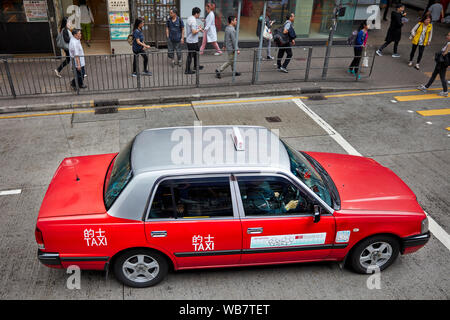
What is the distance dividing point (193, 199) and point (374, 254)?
7.68 ft

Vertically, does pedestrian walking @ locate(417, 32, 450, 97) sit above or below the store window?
below

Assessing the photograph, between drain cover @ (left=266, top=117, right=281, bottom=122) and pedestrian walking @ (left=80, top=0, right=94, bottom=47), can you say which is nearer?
drain cover @ (left=266, top=117, right=281, bottom=122)

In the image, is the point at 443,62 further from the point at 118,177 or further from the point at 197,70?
the point at 118,177

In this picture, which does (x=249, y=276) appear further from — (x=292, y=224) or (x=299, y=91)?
(x=299, y=91)

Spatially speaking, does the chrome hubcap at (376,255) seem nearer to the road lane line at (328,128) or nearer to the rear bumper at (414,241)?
the rear bumper at (414,241)

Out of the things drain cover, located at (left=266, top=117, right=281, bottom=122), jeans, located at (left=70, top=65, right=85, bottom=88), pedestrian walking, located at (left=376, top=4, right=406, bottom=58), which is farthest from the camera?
pedestrian walking, located at (left=376, top=4, right=406, bottom=58)

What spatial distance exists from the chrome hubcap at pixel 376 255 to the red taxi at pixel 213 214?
1 cm

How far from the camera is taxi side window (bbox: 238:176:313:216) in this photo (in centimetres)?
459

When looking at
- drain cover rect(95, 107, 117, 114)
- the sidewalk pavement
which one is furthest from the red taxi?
the sidewalk pavement

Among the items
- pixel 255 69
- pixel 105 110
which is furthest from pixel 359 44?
pixel 105 110

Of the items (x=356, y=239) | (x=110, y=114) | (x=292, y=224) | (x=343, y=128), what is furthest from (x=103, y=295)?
(x=343, y=128)

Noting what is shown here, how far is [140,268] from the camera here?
4.71 m

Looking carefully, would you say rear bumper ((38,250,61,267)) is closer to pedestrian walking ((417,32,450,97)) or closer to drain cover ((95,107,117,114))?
drain cover ((95,107,117,114))

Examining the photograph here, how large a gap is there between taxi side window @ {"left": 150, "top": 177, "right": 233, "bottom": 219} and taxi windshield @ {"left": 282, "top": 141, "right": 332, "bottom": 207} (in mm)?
874
